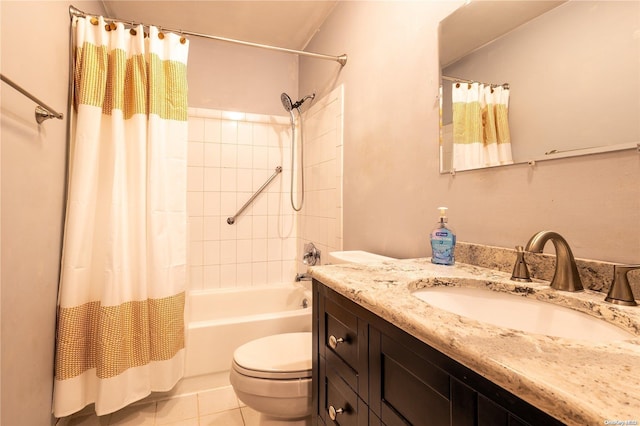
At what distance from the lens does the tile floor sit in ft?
4.85

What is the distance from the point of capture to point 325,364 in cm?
89

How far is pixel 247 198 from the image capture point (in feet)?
8.10

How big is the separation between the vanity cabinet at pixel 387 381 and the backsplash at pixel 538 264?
0.47 meters

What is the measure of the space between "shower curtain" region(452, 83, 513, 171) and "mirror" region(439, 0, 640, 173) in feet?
0.08

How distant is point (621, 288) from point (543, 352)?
352 mm

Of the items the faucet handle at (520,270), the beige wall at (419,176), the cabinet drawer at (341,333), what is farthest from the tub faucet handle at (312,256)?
the faucet handle at (520,270)

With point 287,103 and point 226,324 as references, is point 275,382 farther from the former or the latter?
point 287,103

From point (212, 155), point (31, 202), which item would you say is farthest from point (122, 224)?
point (212, 155)

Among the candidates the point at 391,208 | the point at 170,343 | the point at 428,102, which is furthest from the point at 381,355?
the point at 170,343

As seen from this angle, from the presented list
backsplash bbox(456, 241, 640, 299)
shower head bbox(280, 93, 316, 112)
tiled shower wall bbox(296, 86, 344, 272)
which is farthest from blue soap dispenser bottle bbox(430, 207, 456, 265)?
shower head bbox(280, 93, 316, 112)

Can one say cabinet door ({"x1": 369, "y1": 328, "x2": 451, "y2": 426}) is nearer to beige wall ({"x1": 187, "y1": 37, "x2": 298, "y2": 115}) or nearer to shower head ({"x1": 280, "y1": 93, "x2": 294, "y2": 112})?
shower head ({"x1": 280, "y1": 93, "x2": 294, "y2": 112})

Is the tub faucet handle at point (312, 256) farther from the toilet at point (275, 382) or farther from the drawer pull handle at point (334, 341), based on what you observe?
the drawer pull handle at point (334, 341)

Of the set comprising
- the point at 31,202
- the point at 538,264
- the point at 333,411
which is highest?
the point at 31,202

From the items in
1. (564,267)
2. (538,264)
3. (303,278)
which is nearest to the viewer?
(564,267)
